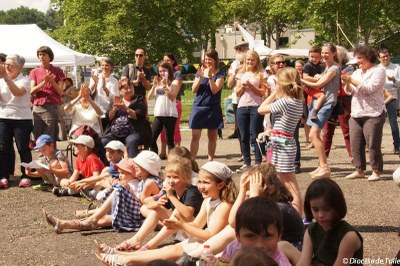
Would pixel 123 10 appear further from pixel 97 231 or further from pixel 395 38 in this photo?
pixel 97 231

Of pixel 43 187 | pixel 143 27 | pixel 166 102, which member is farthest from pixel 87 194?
pixel 143 27

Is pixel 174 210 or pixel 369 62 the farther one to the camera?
pixel 369 62

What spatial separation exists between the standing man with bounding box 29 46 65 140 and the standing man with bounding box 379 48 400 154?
5578mm

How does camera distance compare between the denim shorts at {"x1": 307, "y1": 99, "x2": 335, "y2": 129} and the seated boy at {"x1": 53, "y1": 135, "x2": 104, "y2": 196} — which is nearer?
the seated boy at {"x1": 53, "y1": 135, "x2": 104, "y2": 196}

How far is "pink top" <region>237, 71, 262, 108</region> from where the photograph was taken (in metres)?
10.9

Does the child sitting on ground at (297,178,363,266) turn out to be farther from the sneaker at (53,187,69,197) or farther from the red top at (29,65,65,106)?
the red top at (29,65,65,106)

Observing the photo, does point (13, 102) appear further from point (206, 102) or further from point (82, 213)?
point (82, 213)

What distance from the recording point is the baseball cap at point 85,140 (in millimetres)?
10141

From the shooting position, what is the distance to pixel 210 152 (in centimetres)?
1182

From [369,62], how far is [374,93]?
44cm

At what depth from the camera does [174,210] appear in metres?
7.01

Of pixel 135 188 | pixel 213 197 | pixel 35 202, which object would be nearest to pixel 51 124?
pixel 35 202

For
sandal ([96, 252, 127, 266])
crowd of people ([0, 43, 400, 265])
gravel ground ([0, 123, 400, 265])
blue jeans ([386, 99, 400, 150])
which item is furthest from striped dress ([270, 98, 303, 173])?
blue jeans ([386, 99, 400, 150])

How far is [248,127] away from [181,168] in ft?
14.0
